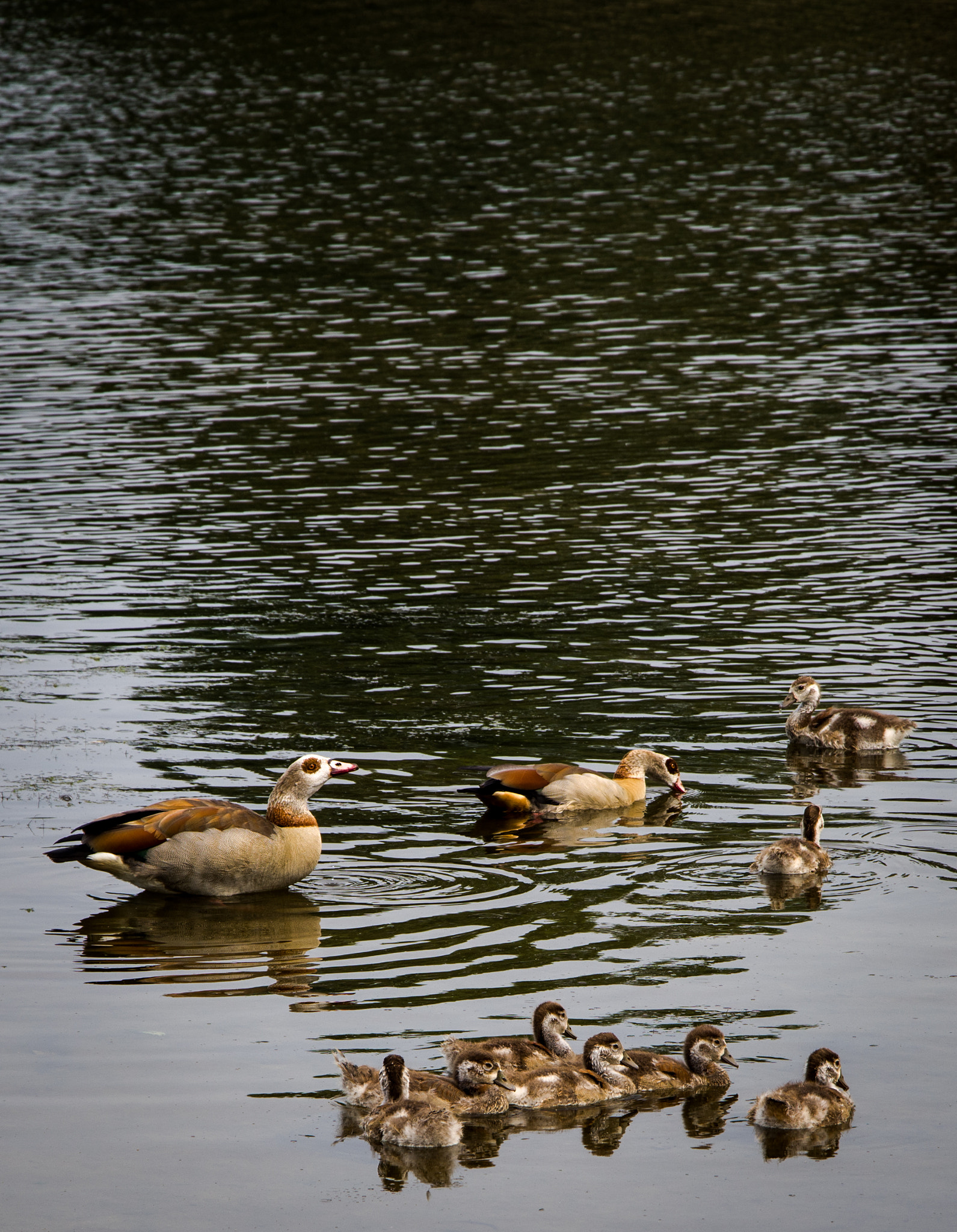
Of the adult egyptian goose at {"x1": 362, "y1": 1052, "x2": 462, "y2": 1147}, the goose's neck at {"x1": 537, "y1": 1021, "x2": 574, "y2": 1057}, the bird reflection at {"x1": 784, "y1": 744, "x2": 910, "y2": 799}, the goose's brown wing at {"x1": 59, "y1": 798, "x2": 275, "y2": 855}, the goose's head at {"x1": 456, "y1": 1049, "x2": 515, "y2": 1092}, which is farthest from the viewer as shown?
the bird reflection at {"x1": 784, "y1": 744, "x2": 910, "y2": 799}

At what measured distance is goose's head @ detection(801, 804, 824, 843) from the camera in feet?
51.1

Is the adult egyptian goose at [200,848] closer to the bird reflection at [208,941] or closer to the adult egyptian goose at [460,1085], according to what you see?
the bird reflection at [208,941]

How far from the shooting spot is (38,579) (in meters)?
25.8

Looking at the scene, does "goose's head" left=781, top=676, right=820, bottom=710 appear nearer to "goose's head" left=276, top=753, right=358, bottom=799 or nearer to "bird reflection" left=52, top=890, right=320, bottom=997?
"goose's head" left=276, top=753, right=358, bottom=799

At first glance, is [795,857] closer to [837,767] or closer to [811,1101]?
[837,767]

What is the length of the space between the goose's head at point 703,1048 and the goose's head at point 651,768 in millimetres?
6010

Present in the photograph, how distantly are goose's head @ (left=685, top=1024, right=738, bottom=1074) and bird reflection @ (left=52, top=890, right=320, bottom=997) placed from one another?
313cm

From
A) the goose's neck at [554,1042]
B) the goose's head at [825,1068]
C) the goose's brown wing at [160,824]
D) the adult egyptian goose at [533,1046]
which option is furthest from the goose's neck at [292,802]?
the goose's head at [825,1068]

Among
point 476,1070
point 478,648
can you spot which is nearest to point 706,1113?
point 476,1070

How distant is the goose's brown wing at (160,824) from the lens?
15148mm

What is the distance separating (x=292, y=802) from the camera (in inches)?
615

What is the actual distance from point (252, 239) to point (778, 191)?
17.3 metres

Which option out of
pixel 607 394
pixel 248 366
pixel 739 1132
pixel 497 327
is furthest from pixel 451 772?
pixel 497 327

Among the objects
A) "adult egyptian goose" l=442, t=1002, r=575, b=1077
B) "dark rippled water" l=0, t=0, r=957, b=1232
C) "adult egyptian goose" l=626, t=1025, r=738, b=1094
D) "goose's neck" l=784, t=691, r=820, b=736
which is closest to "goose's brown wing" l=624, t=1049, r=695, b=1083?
"adult egyptian goose" l=626, t=1025, r=738, b=1094
